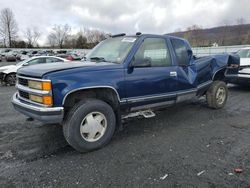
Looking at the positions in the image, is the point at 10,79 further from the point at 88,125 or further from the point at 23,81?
the point at 88,125

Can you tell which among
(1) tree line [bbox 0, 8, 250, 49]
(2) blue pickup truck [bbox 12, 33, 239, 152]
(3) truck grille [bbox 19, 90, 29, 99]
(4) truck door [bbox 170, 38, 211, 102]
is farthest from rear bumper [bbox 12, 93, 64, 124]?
(1) tree line [bbox 0, 8, 250, 49]

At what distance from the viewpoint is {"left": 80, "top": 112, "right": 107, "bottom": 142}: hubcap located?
366cm

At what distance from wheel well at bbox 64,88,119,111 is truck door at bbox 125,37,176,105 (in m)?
0.26

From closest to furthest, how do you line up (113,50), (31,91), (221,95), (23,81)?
(31,91), (23,81), (113,50), (221,95)

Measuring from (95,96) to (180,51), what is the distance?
229cm

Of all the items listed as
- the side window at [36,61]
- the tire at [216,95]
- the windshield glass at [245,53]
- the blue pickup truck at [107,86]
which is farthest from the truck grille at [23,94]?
the windshield glass at [245,53]

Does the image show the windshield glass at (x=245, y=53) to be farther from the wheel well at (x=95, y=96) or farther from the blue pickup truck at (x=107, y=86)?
the wheel well at (x=95, y=96)

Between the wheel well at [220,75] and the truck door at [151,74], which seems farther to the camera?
the wheel well at [220,75]

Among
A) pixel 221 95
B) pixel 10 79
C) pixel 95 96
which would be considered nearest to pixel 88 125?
pixel 95 96

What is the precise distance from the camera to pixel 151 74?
4254 mm

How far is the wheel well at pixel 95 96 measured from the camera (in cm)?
362

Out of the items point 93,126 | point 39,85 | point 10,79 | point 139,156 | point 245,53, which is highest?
point 245,53

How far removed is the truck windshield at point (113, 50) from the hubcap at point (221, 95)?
10.6ft

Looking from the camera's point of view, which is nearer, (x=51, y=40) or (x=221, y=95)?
(x=221, y=95)
